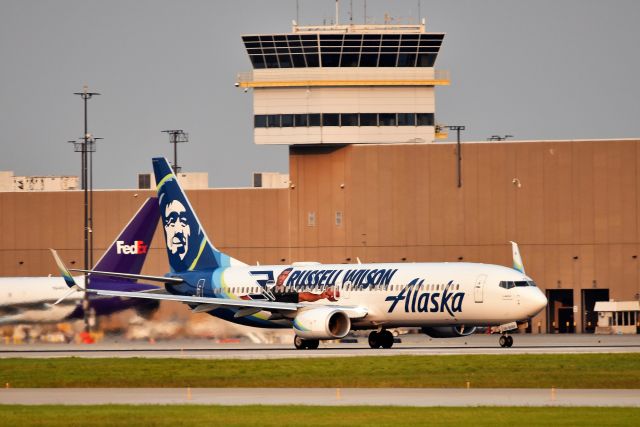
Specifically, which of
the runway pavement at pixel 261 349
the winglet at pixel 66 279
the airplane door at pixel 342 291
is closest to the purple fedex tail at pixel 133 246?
the winglet at pixel 66 279

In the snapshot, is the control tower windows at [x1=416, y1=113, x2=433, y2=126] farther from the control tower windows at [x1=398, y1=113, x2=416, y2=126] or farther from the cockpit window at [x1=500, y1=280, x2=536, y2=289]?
the cockpit window at [x1=500, y1=280, x2=536, y2=289]

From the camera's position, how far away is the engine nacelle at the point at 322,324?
63938 mm

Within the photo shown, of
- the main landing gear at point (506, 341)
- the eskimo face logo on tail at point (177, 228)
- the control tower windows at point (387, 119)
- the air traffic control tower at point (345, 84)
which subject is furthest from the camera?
the control tower windows at point (387, 119)

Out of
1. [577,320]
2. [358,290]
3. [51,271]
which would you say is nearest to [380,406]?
[358,290]

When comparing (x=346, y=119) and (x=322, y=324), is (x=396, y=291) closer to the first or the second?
(x=322, y=324)

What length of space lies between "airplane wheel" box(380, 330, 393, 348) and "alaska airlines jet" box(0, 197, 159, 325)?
474 inches

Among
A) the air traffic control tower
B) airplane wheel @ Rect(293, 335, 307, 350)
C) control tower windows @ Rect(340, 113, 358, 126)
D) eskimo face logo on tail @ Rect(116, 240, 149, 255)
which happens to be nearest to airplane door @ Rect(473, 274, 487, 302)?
airplane wheel @ Rect(293, 335, 307, 350)

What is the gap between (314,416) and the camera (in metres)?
33.4

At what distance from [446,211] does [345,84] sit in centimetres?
1195

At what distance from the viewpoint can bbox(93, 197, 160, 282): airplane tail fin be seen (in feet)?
269

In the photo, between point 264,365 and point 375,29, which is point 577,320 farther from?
point 264,365

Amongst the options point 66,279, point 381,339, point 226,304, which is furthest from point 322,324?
point 66,279

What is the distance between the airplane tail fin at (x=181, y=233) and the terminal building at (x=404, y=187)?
30.7m

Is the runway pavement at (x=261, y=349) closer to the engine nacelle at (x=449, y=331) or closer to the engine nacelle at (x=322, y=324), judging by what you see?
the engine nacelle at (x=449, y=331)
